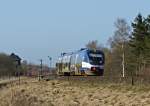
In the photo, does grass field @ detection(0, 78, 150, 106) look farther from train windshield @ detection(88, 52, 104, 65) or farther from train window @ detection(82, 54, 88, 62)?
train windshield @ detection(88, 52, 104, 65)

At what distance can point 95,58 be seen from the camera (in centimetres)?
5234

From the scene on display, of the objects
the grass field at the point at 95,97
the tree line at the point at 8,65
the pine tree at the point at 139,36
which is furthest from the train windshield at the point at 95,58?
the tree line at the point at 8,65

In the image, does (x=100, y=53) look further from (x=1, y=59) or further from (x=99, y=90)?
(x=1, y=59)

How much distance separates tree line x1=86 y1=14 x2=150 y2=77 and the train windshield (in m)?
7.40

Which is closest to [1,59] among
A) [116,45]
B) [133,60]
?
[116,45]

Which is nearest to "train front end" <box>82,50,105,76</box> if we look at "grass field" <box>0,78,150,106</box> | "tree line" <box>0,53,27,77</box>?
"grass field" <box>0,78,150,106</box>

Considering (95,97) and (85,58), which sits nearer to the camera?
(95,97)

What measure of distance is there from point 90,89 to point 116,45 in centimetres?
6625

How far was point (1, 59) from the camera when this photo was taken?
13562 cm

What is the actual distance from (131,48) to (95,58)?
3128 centimetres

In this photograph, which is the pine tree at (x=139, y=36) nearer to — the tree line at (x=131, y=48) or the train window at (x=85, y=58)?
the tree line at (x=131, y=48)

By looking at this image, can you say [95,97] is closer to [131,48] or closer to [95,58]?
[95,58]

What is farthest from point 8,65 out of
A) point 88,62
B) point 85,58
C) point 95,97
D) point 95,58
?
point 95,97

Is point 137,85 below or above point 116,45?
below
